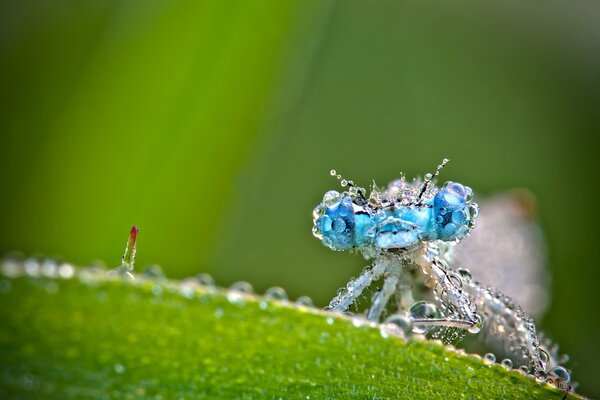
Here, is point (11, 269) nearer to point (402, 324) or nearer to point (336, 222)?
point (402, 324)

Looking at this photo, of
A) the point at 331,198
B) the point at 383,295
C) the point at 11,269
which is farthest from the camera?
the point at 383,295

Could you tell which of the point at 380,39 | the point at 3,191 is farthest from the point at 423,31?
the point at 3,191

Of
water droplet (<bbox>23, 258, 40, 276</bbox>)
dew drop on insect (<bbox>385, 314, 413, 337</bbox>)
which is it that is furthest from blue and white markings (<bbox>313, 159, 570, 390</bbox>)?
water droplet (<bbox>23, 258, 40, 276</bbox>)

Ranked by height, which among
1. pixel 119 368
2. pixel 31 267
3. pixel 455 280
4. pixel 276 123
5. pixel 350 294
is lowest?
pixel 119 368

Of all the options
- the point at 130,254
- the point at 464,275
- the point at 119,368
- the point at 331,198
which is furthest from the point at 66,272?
the point at 464,275

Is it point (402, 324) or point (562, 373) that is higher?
point (562, 373)

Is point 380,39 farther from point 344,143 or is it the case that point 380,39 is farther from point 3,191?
point 3,191

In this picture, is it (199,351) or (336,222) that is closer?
(199,351)
